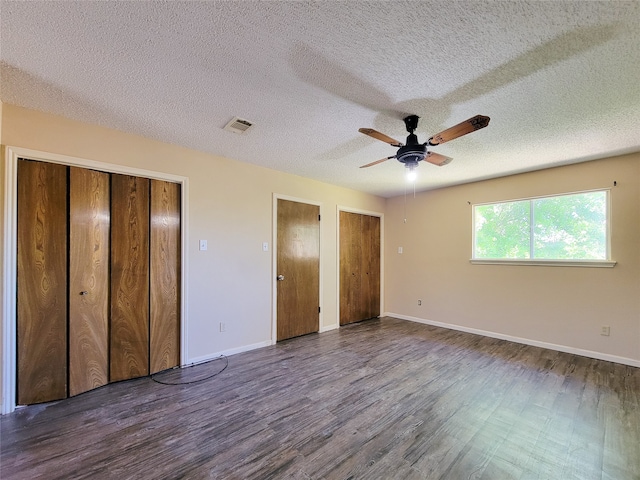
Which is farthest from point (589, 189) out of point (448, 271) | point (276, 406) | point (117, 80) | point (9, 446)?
point (9, 446)

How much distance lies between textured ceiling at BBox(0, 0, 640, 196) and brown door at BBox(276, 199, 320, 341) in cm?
146

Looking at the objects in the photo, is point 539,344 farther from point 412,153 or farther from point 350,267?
point 412,153

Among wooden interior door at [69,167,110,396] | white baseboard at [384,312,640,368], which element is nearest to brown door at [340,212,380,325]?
white baseboard at [384,312,640,368]

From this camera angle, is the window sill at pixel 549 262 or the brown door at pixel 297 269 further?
the brown door at pixel 297 269

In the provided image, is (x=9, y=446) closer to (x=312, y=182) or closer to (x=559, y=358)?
(x=312, y=182)

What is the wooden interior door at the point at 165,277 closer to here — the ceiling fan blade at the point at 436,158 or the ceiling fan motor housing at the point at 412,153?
the ceiling fan motor housing at the point at 412,153

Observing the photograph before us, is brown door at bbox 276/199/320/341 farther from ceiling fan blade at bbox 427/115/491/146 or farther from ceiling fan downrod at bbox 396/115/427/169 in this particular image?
ceiling fan blade at bbox 427/115/491/146

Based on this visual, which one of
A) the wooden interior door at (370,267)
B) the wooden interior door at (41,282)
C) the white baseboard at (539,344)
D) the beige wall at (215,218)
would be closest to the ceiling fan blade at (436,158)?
the beige wall at (215,218)

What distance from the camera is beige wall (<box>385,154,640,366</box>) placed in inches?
121

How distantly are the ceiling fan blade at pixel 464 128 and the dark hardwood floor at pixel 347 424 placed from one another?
2.14 meters

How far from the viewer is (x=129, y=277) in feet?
8.69

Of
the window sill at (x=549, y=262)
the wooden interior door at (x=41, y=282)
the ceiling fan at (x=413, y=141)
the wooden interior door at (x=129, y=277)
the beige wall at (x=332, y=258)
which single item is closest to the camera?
the ceiling fan at (x=413, y=141)

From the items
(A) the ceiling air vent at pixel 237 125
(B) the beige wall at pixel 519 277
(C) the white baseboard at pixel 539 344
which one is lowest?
(C) the white baseboard at pixel 539 344

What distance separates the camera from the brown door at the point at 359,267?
4.82 m
